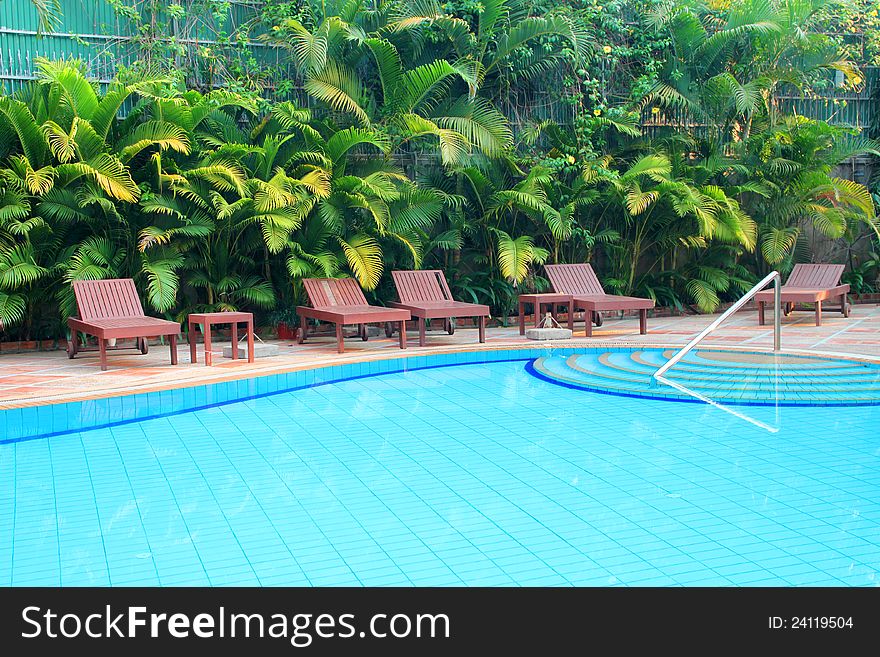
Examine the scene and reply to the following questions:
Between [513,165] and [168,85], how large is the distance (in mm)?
4895

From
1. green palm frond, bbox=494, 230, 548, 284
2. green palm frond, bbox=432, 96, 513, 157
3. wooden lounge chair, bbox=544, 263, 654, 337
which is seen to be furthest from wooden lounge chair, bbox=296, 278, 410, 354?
green palm frond, bbox=432, 96, 513, 157

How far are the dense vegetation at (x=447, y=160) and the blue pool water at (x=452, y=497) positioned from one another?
13.3ft

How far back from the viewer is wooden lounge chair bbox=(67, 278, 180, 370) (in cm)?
970

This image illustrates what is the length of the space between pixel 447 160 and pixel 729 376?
16.0ft

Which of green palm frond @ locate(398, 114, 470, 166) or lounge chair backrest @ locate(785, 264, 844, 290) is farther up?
green palm frond @ locate(398, 114, 470, 166)

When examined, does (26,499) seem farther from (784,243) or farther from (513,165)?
(784,243)

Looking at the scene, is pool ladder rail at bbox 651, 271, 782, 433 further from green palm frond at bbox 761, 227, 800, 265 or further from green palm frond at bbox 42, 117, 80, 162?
green palm frond at bbox 42, 117, 80, 162

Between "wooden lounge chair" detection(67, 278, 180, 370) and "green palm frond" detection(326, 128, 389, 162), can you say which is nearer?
"wooden lounge chair" detection(67, 278, 180, 370)

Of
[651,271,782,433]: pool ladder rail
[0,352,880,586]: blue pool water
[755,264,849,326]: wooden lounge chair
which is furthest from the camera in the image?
[755,264,849,326]: wooden lounge chair

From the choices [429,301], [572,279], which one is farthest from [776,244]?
[429,301]

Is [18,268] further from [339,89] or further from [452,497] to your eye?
[452,497]

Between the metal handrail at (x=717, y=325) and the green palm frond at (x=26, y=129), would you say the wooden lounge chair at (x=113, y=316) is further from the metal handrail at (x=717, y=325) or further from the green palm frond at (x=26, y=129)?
the metal handrail at (x=717, y=325)

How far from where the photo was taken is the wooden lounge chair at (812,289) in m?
12.8

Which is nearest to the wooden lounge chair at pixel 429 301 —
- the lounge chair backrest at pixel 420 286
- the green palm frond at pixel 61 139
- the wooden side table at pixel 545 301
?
the lounge chair backrest at pixel 420 286
